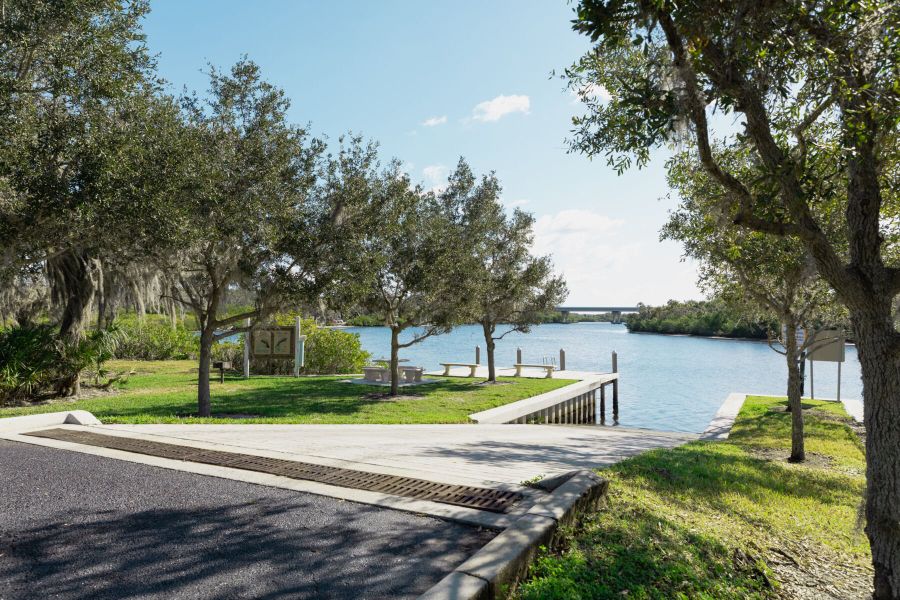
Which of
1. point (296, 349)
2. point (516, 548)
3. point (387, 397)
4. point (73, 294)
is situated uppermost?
point (73, 294)

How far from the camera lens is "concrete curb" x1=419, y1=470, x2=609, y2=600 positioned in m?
3.20

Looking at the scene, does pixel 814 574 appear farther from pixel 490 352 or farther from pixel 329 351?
pixel 329 351

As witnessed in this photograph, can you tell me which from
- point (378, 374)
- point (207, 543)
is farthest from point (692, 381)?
Answer: point (207, 543)

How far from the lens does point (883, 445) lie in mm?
4250

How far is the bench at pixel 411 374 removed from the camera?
20.9 metres

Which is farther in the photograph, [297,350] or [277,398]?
[297,350]

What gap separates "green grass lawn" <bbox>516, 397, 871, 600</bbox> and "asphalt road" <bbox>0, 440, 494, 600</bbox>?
0.84 metres

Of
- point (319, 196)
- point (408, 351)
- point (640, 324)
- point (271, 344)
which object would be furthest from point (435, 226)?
point (640, 324)

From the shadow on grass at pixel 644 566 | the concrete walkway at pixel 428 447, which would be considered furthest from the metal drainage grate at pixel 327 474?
the shadow on grass at pixel 644 566

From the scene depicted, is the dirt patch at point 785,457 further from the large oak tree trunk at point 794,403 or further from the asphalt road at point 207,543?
the asphalt road at point 207,543

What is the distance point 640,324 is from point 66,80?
3854 inches

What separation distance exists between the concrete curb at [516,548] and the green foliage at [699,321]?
35.5ft

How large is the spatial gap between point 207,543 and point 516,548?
2067 mm

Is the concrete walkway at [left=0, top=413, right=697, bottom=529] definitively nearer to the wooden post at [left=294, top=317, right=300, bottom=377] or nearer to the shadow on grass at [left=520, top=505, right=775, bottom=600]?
the shadow on grass at [left=520, top=505, right=775, bottom=600]
